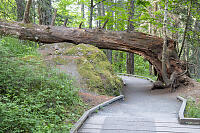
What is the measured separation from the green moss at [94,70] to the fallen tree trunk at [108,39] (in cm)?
99

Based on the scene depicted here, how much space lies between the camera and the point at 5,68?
5898mm

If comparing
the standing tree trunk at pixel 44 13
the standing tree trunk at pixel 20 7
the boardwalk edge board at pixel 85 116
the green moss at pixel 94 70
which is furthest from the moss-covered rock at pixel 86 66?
the standing tree trunk at pixel 20 7

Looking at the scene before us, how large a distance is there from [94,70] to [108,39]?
3.01 metres

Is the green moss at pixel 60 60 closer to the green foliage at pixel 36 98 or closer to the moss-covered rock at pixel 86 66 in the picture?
the moss-covered rock at pixel 86 66

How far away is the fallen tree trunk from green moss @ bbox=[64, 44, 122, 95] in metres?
0.99

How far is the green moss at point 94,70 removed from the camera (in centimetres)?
949

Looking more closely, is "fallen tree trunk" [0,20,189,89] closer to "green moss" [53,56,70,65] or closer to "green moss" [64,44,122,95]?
"green moss" [64,44,122,95]

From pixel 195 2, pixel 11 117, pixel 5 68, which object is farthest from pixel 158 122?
pixel 195 2

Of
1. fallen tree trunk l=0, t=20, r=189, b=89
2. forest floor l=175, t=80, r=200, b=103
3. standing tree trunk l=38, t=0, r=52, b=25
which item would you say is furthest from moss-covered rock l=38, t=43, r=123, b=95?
standing tree trunk l=38, t=0, r=52, b=25

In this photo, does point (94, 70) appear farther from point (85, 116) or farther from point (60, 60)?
point (85, 116)

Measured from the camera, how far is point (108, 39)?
12.5 meters

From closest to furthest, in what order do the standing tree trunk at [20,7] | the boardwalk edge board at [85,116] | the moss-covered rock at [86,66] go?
1. the boardwalk edge board at [85,116]
2. the moss-covered rock at [86,66]
3. the standing tree trunk at [20,7]

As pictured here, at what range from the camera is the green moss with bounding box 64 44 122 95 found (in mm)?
9492

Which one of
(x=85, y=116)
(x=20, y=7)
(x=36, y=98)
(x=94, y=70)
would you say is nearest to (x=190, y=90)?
(x=94, y=70)
